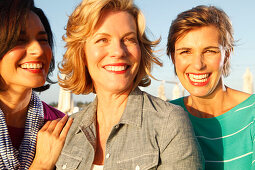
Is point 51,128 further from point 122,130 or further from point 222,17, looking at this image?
point 222,17

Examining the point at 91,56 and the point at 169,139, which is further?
the point at 91,56

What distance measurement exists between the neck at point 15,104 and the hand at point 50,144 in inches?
19.1

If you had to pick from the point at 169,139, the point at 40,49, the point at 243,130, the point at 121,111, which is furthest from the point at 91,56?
the point at 243,130

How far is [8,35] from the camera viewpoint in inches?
104

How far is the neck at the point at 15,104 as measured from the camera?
9.91ft

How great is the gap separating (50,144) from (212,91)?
1652 mm

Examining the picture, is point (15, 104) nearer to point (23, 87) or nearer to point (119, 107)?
point (23, 87)

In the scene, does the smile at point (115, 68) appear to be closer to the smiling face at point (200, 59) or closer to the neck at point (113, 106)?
the neck at point (113, 106)

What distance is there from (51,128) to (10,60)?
2.47 feet

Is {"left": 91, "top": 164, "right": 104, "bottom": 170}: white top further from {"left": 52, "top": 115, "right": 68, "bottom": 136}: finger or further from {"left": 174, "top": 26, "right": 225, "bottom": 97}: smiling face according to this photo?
{"left": 174, "top": 26, "right": 225, "bottom": 97}: smiling face

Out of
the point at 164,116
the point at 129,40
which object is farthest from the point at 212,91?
the point at 129,40

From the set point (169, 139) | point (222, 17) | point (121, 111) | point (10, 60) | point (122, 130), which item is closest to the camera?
point (169, 139)

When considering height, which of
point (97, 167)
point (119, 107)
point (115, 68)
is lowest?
point (97, 167)

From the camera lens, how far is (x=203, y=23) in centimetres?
272
